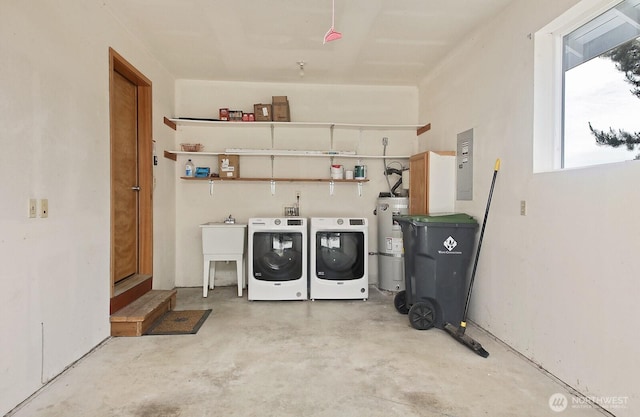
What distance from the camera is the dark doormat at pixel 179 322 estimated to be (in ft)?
9.74

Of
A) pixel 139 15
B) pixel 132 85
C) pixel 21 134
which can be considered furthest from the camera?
pixel 132 85

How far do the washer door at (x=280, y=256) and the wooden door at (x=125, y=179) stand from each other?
52.2 inches

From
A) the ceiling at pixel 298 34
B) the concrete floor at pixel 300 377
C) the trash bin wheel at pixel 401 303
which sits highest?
the ceiling at pixel 298 34

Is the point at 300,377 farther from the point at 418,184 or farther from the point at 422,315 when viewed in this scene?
the point at 418,184

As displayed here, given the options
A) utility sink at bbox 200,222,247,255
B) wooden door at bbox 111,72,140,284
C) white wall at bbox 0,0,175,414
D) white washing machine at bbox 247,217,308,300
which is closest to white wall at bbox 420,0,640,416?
white washing machine at bbox 247,217,308,300

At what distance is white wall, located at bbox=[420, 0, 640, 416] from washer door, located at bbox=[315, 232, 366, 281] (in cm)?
120

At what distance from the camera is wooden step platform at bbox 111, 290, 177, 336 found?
2.84m

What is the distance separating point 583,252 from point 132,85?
4182mm

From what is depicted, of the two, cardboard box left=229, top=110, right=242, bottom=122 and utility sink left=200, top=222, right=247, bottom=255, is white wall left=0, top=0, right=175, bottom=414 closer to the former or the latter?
utility sink left=200, top=222, right=247, bottom=255

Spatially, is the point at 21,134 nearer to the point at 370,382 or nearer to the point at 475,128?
the point at 370,382

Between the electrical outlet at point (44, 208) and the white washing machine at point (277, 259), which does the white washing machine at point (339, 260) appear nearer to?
the white washing machine at point (277, 259)

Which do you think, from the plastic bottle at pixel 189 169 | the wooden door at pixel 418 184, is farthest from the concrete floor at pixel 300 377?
the plastic bottle at pixel 189 169

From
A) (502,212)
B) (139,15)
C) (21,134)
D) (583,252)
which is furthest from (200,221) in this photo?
(583,252)

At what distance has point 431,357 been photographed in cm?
250
